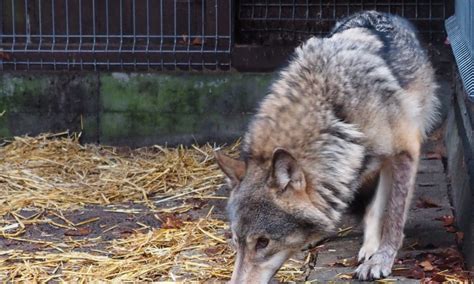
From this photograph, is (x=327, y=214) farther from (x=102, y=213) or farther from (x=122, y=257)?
(x=102, y=213)

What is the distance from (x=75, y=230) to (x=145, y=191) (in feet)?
3.11

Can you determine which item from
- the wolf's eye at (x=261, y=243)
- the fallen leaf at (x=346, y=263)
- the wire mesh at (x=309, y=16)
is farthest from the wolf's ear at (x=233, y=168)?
the wire mesh at (x=309, y=16)

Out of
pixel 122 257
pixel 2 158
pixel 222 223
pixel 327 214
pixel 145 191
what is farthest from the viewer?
pixel 2 158

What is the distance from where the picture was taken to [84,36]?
28.0ft

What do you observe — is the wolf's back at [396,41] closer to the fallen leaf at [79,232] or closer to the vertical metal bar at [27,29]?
the fallen leaf at [79,232]

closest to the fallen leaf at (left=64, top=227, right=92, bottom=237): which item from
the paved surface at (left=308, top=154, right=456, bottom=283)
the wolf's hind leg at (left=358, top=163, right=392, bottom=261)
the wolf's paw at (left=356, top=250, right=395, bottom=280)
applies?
the paved surface at (left=308, top=154, right=456, bottom=283)

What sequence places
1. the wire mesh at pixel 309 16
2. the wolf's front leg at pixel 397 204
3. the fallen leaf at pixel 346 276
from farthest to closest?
the wire mesh at pixel 309 16, the wolf's front leg at pixel 397 204, the fallen leaf at pixel 346 276

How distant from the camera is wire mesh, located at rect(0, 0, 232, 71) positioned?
27.7 feet

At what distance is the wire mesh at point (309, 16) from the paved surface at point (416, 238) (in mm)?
1808

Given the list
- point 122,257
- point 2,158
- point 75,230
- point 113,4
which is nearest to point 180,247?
point 122,257

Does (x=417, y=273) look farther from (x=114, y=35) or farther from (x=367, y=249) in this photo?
(x=114, y=35)

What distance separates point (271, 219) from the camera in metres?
4.84

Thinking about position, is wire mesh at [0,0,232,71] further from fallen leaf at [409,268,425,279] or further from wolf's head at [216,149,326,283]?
wolf's head at [216,149,326,283]

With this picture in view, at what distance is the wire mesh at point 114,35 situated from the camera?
27.7 feet
